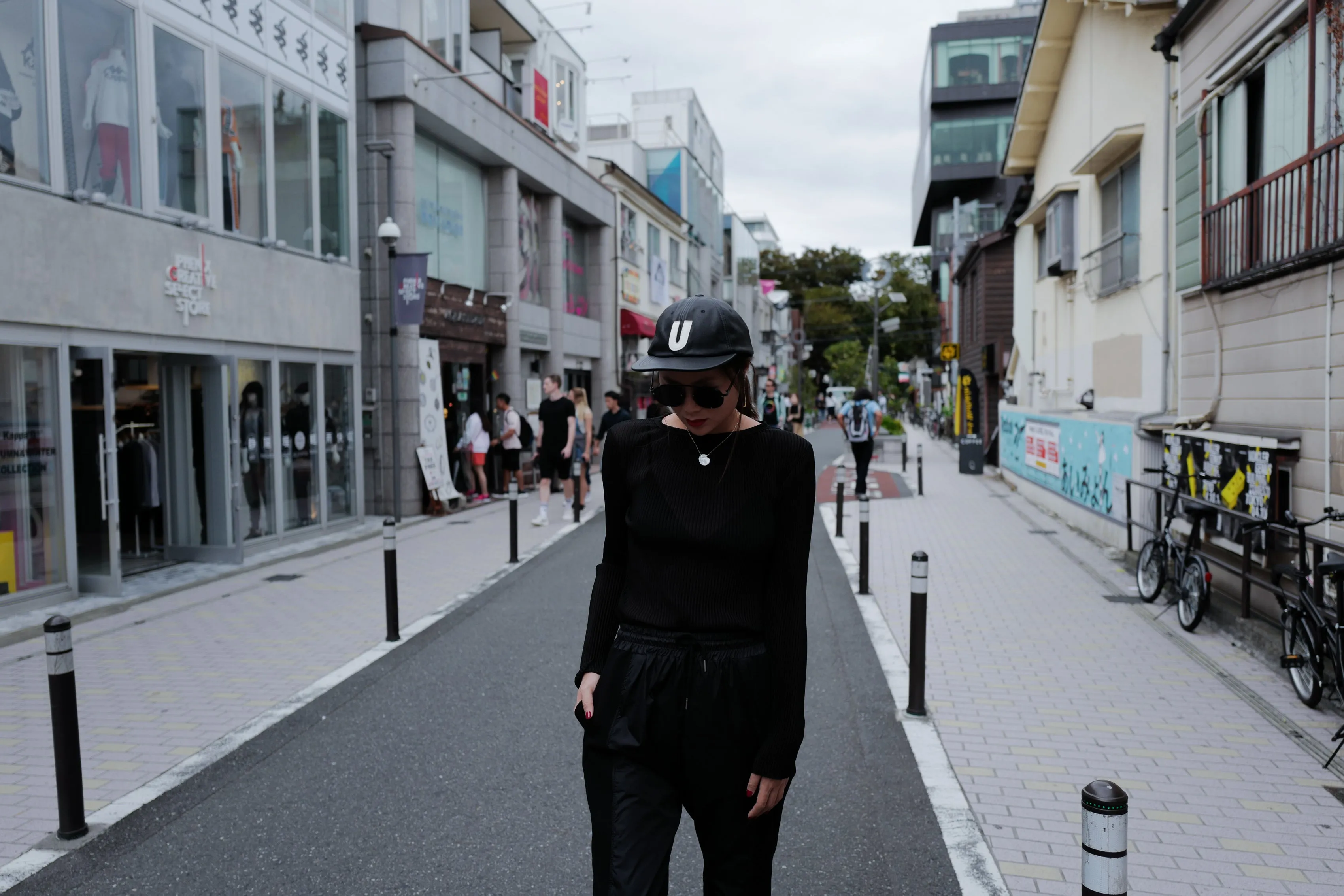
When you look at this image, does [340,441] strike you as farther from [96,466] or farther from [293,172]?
[96,466]

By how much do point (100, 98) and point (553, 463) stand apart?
7.13 m

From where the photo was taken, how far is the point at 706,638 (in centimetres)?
262

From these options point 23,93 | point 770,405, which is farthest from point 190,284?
point 770,405

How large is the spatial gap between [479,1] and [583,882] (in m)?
21.1

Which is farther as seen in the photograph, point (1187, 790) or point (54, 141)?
point (54, 141)

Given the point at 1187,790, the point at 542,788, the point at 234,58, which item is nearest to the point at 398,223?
the point at 234,58

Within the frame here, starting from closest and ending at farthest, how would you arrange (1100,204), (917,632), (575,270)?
(917,632)
(1100,204)
(575,270)

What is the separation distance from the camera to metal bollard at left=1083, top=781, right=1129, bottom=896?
241cm

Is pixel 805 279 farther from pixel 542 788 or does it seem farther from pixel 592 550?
pixel 542 788

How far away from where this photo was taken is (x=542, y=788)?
5.03 metres

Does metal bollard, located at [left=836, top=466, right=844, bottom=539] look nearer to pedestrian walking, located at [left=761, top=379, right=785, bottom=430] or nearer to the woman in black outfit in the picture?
pedestrian walking, located at [left=761, top=379, right=785, bottom=430]

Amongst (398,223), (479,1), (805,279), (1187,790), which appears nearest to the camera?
(1187,790)

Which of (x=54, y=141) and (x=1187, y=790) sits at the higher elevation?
(x=54, y=141)

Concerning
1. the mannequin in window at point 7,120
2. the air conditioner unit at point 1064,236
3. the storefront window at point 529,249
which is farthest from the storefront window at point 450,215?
the air conditioner unit at point 1064,236
